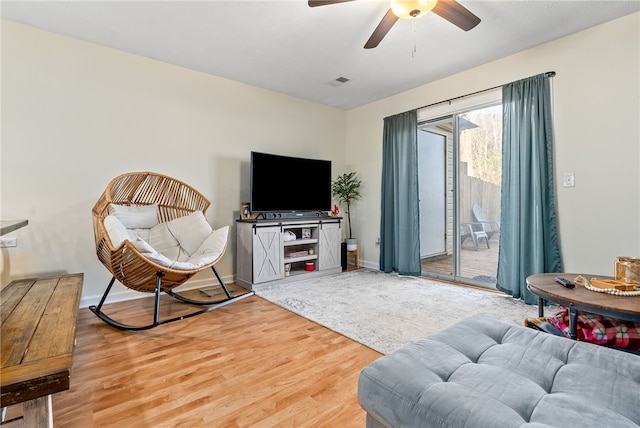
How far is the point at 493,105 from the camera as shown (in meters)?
3.50

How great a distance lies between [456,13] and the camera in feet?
6.97

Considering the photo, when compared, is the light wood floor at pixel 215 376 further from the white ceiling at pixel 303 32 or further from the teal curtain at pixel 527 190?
the white ceiling at pixel 303 32

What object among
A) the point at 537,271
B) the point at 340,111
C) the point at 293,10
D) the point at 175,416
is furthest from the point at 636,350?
the point at 340,111

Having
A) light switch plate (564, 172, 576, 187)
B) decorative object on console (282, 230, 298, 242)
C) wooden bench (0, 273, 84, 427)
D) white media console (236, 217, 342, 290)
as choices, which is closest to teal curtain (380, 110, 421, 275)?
white media console (236, 217, 342, 290)

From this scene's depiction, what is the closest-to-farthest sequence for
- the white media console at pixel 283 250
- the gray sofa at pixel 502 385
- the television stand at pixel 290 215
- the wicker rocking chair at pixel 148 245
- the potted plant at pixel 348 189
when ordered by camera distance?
the gray sofa at pixel 502 385 < the wicker rocking chair at pixel 148 245 < the white media console at pixel 283 250 < the television stand at pixel 290 215 < the potted plant at pixel 348 189

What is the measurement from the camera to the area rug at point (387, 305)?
2371 millimetres

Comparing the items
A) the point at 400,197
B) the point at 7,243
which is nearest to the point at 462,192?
the point at 400,197

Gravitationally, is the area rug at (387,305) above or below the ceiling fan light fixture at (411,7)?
below

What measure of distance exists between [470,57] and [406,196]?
1.72 m

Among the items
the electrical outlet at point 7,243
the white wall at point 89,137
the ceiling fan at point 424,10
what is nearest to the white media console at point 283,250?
the white wall at point 89,137

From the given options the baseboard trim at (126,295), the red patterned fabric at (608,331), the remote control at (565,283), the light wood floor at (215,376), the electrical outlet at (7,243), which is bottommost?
the light wood floor at (215,376)

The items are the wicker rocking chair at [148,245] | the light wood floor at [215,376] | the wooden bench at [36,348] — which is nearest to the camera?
the wooden bench at [36,348]

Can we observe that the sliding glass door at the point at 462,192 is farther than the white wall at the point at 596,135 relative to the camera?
Yes

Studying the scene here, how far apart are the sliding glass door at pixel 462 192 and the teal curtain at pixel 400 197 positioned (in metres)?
0.27
